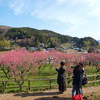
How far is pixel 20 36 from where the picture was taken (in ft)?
306

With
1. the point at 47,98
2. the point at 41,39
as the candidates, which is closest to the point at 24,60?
the point at 47,98

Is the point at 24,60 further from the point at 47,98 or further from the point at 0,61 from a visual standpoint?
the point at 47,98

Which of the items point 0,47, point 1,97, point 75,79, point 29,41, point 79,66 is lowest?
point 1,97

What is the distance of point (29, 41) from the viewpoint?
7062 cm

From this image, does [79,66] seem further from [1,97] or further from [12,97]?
[1,97]

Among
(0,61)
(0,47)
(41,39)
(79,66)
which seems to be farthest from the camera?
(41,39)

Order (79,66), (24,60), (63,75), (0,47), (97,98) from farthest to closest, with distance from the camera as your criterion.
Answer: (0,47) → (24,60) → (63,75) → (97,98) → (79,66)

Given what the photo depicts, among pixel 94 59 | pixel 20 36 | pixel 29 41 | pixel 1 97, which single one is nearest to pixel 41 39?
pixel 29 41

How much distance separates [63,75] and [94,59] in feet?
58.7

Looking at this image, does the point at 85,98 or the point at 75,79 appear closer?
the point at 75,79

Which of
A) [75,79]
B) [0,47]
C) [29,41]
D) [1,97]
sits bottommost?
[1,97]

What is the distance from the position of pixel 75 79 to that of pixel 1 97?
370cm

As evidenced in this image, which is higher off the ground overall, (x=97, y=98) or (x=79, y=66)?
(x=79, y=66)

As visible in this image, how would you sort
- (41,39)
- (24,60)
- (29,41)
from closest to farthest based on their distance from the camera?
(24,60) → (29,41) → (41,39)
